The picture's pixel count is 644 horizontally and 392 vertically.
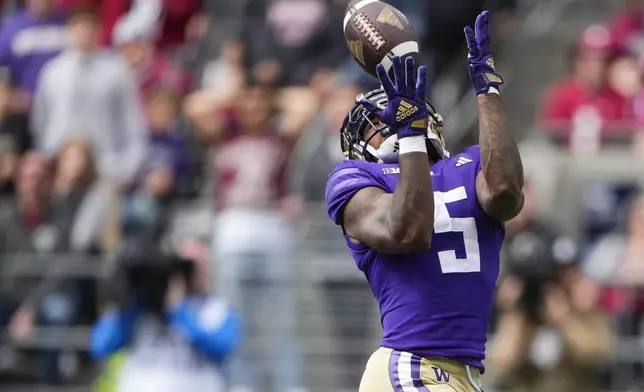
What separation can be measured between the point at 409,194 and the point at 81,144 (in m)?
6.61

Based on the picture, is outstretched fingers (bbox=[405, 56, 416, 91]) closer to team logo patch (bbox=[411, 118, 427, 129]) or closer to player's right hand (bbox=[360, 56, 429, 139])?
player's right hand (bbox=[360, 56, 429, 139])

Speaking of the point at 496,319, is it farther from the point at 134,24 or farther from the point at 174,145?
the point at 134,24

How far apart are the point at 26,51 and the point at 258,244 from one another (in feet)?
12.2

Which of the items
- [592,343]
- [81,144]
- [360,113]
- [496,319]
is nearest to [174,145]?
[81,144]

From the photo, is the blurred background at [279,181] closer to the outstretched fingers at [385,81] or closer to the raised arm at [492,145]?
the raised arm at [492,145]

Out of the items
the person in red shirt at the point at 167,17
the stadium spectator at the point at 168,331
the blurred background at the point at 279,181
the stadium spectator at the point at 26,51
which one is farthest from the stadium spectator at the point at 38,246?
the person in red shirt at the point at 167,17

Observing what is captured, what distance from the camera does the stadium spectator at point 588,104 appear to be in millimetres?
10898

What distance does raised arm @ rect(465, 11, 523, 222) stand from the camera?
483 centimetres

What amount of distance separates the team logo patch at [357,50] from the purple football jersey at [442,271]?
40 centimetres

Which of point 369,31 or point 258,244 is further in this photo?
point 258,244

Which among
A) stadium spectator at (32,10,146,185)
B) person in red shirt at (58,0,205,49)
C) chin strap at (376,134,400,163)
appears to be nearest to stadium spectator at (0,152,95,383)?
stadium spectator at (32,10,146,185)

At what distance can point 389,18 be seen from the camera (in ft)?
16.7

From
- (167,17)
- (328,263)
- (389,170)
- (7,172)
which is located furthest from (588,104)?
(389,170)

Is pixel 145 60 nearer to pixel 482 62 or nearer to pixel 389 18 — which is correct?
pixel 389 18
